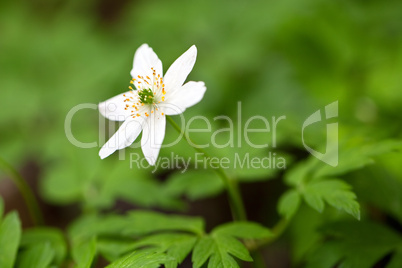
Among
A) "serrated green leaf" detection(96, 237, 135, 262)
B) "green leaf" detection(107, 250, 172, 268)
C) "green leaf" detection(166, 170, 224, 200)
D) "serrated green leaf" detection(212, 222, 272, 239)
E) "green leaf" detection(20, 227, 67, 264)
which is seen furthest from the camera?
"green leaf" detection(166, 170, 224, 200)

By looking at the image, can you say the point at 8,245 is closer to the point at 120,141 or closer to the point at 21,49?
the point at 120,141

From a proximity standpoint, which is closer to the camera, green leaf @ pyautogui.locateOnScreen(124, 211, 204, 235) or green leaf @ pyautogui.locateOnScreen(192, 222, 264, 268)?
green leaf @ pyautogui.locateOnScreen(192, 222, 264, 268)

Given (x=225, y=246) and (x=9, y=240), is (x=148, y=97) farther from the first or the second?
(x=9, y=240)

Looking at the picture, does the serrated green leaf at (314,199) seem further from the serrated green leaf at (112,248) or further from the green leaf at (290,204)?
the serrated green leaf at (112,248)

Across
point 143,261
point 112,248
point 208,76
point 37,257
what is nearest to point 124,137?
point 143,261

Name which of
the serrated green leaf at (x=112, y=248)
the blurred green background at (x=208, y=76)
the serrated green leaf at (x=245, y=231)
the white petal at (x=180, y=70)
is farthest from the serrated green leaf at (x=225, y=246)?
the white petal at (x=180, y=70)

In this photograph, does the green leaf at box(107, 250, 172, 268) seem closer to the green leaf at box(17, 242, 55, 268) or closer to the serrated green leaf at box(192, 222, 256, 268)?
the serrated green leaf at box(192, 222, 256, 268)

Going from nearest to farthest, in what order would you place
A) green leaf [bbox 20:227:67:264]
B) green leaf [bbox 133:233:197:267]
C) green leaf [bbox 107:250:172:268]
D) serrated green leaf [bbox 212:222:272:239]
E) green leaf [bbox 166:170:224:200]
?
1. green leaf [bbox 107:250:172:268]
2. green leaf [bbox 133:233:197:267]
3. serrated green leaf [bbox 212:222:272:239]
4. green leaf [bbox 20:227:67:264]
5. green leaf [bbox 166:170:224:200]

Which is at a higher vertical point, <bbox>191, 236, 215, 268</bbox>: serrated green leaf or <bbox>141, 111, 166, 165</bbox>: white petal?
<bbox>141, 111, 166, 165</bbox>: white petal

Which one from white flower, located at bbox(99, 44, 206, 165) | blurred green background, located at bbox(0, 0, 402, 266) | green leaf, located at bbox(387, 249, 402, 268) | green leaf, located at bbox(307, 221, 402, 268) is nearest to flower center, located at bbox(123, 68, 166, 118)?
white flower, located at bbox(99, 44, 206, 165)
